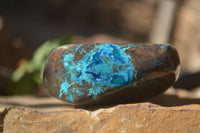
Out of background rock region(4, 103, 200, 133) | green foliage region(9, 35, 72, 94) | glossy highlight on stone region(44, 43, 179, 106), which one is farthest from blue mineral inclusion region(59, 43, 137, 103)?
green foliage region(9, 35, 72, 94)

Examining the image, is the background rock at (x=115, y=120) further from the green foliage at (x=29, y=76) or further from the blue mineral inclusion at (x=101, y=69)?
the green foliage at (x=29, y=76)

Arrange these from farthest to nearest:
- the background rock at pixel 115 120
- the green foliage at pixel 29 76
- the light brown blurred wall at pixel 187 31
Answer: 1. the light brown blurred wall at pixel 187 31
2. the green foliage at pixel 29 76
3. the background rock at pixel 115 120

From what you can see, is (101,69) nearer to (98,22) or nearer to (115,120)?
(115,120)

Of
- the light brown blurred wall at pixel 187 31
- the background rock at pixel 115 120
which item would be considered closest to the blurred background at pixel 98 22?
the light brown blurred wall at pixel 187 31

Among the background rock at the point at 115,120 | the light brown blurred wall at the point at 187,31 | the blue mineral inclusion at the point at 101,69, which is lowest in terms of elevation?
the background rock at the point at 115,120

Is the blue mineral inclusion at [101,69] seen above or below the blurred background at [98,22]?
below

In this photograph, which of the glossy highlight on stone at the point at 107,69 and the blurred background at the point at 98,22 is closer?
the glossy highlight on stone at the point at 107,69

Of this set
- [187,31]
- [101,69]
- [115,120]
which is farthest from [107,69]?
[187,31]

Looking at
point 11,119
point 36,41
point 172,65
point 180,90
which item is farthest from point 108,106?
point 36,41
